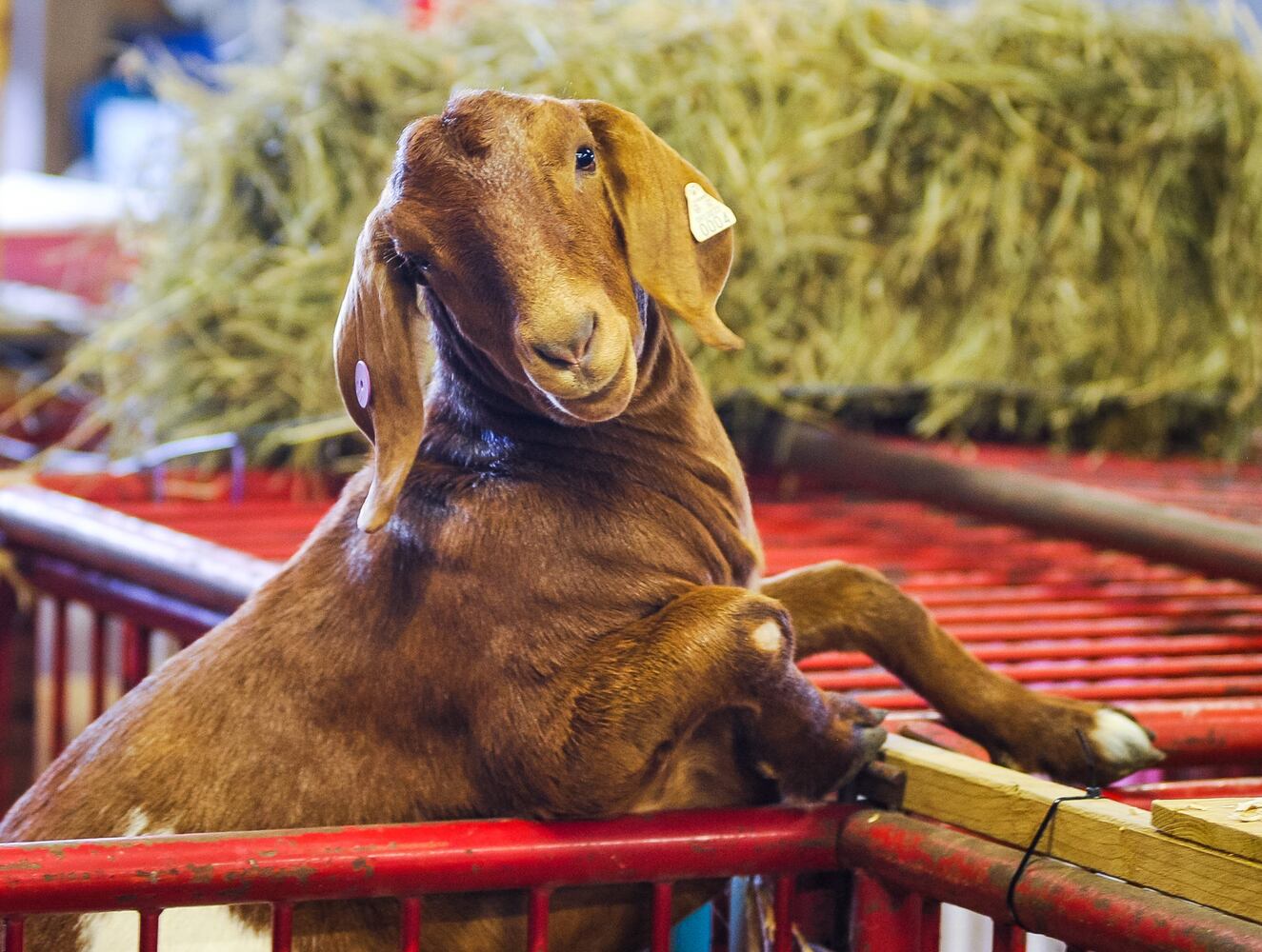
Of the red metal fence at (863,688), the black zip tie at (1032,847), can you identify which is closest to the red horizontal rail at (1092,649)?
the red metal fence at (863,688)


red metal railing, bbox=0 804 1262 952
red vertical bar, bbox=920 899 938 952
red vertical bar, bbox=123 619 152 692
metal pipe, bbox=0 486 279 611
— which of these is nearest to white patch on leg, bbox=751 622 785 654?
red metal railing, bbox=0 804 1262 952

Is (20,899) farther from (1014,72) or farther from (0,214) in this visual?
(0,214)

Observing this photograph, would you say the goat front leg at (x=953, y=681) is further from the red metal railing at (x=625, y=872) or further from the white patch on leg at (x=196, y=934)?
the white patch on leg at (x=196, y=934)

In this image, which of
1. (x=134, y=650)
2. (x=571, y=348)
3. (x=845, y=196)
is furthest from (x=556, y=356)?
(x=845, y=196)

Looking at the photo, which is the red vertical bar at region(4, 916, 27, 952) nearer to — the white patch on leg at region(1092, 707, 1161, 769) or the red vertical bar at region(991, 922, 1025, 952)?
the red vertical bar at region(991, 922, 1025, 952)

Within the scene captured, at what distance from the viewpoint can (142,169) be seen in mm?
3865

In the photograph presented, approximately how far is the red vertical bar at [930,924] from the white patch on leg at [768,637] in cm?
28

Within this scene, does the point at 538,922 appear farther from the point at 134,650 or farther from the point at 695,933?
the point at 134,650

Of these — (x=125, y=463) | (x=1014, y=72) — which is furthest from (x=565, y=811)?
(x=1014, y=72)

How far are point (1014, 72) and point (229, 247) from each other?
74.4 inches

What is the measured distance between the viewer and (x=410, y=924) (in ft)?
4.33

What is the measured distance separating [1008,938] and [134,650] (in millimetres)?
1649

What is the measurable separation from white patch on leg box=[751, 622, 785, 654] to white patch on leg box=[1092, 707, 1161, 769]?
421 mm

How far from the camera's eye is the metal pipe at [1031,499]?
2588 mm
